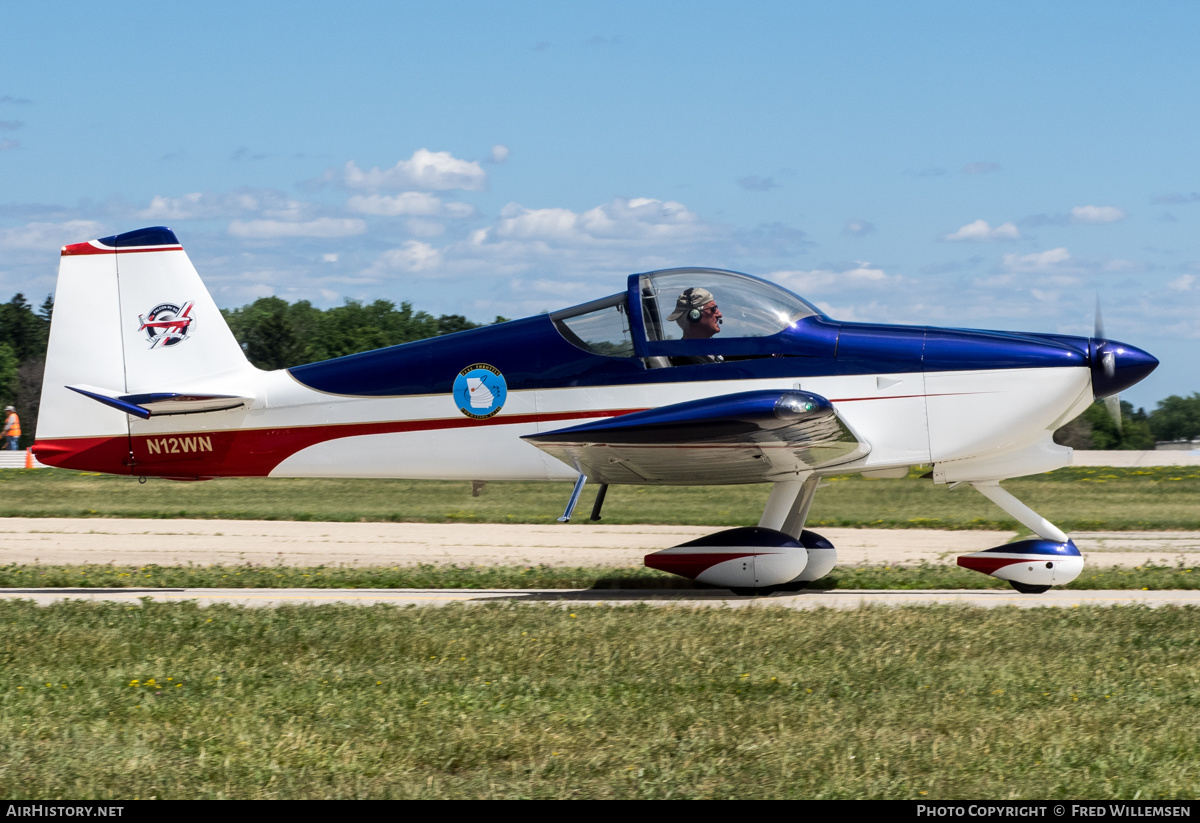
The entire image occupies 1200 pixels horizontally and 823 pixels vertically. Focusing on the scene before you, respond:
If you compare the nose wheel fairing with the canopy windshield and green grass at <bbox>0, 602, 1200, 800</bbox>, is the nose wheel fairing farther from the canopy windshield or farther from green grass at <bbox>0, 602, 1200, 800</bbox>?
the canopy windshield

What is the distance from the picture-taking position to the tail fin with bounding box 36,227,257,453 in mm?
10320

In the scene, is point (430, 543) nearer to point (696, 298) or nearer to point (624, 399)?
point (624, 399)

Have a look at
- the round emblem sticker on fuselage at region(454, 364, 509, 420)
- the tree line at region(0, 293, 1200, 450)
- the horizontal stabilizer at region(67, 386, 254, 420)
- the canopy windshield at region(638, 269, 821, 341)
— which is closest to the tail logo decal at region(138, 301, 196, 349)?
the horizontal stabilizer at region(67, 386, 254, 420)

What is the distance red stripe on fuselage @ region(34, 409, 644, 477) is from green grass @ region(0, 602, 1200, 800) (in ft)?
7.01

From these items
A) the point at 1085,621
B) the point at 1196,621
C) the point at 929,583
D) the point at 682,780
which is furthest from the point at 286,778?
the point at 929,583

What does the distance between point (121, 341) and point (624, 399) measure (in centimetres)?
477

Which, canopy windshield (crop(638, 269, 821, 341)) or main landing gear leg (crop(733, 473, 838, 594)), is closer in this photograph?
canopy windshield (crop(638, 269, 821, 341))

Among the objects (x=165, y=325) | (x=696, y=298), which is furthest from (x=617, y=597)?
(x=165, y=325)

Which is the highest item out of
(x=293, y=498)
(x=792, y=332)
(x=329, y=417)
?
(x=792, y=332)

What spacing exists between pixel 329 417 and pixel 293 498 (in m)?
12.2

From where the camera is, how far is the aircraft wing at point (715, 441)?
834 cm

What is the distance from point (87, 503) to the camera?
2036 cm

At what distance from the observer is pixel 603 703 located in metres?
5.59
